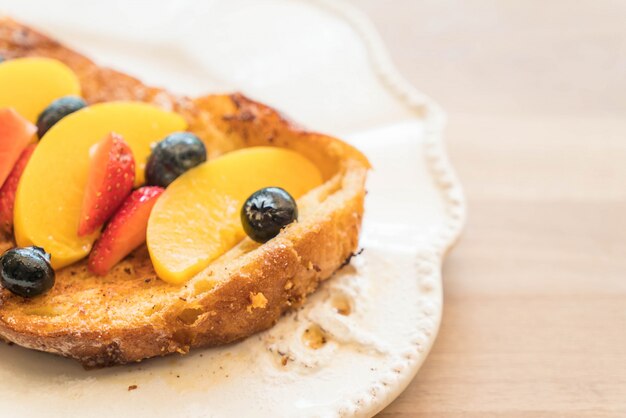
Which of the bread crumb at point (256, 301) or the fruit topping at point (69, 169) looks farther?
the fruit topping at point (69, 169)

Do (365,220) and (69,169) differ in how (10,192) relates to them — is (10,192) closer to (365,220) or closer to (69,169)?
(69,169)

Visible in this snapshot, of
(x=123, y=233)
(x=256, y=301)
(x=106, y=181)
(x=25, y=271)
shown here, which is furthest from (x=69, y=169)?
(x=256, y=301)

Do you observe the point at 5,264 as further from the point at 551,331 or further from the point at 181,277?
the point at 551,331

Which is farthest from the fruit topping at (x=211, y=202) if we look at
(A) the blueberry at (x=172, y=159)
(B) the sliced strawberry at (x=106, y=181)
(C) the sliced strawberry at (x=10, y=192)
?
(C) the sliced strawberry at (x=10, y=192)

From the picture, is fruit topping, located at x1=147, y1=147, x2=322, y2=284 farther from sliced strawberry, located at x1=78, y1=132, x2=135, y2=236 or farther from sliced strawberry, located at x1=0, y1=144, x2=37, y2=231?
sliced strawberry, located at x1=0, y1=144, x2=37, y2=231

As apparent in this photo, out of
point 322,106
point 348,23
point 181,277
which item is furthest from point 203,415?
point 348,23

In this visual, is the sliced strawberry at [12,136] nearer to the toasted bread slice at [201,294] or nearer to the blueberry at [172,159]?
the toasted bread slice at [201,294]
